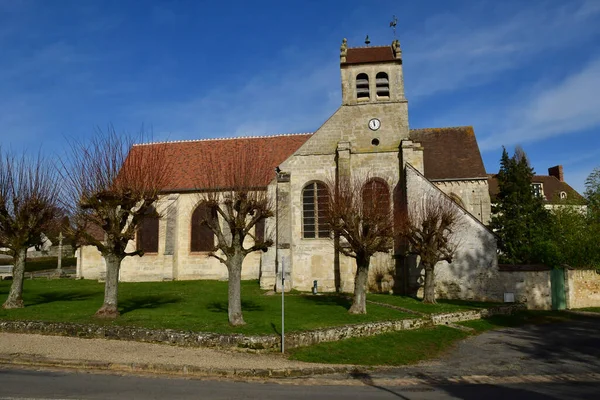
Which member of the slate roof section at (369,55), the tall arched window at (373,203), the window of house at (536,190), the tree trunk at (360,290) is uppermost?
the slate roof section at (369,55)

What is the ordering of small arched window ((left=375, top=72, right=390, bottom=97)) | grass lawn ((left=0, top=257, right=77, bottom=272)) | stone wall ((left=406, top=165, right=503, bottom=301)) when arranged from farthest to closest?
grass lawn ((left=0, top=257, right=77, bottom=272)), small arched window ((left=375, top=72, right=390, bottom=97)), stone wall ((left=406, top=165, right=503, bottom=301))

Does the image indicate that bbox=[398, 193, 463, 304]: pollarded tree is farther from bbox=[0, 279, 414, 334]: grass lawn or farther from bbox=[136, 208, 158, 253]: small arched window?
bbox=[136, 208, 158, 253]: small arched window

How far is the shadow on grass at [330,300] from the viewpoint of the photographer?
20250 millimetres

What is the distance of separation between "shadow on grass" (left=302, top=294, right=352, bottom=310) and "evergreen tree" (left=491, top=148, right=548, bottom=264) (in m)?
14.9

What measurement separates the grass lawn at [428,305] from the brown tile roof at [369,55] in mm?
14182

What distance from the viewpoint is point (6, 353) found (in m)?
11.3

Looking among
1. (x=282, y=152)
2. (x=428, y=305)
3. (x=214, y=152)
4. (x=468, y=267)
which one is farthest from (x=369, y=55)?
(x=428, y=305)

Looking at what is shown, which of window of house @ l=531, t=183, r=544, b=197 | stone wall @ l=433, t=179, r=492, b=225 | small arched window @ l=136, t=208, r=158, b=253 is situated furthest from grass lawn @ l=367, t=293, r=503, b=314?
window of house @ l=531, t=183, r=544, b=197

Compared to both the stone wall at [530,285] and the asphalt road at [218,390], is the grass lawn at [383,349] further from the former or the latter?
the stone wall at [530,285]

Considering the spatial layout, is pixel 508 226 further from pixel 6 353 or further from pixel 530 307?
pixel 6 353

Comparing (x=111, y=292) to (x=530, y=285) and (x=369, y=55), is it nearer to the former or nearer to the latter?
(x=530, y=285)

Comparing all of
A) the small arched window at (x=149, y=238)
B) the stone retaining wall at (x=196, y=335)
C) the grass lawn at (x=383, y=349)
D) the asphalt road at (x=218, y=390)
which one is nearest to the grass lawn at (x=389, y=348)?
the grass lawn at (x=383, y=349)

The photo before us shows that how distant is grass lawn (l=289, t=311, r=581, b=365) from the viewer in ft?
39.7

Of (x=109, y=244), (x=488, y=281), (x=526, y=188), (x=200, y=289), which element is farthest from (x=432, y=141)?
(x=109, y=244)
